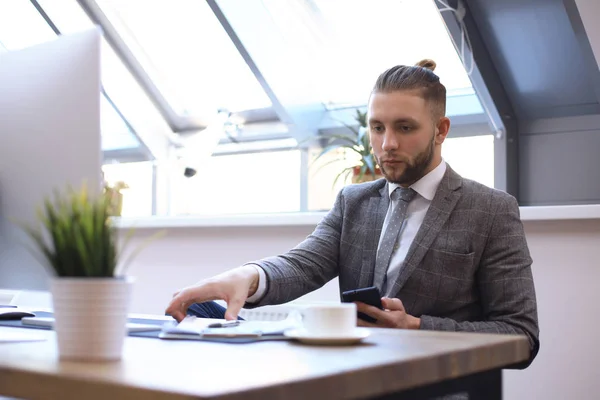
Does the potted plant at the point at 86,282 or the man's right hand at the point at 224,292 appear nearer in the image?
the potted plant at the point at 86,282

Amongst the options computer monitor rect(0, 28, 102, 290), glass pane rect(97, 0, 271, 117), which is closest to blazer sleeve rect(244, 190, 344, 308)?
computer monitor rect(0, 28, 102, 290)

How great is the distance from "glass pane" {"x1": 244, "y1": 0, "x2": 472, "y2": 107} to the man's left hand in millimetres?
1619

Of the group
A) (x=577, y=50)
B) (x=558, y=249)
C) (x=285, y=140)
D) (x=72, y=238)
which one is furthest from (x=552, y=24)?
(x=72, y=238)

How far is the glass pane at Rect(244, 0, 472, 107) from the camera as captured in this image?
3039 mm

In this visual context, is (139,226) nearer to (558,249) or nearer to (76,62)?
(558,249)

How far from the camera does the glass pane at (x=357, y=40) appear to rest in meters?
3.04

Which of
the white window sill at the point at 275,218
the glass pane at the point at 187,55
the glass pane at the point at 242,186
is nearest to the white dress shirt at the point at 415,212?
the white window sill at the point at 275,218

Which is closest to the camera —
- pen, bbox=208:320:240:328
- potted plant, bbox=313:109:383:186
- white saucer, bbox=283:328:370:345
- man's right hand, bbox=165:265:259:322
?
white saucer, bbox=283:328:370:345

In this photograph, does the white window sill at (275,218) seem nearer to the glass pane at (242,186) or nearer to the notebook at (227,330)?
the glass pane at (242,186)

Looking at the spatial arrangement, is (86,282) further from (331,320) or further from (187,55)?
(187,55)

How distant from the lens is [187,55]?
3598 millimetres

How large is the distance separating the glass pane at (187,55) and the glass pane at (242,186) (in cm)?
24

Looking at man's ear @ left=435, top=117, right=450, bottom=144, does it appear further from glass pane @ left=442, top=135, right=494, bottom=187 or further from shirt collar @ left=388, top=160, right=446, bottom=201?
glass pane @ left=442, top=135, right=494, bottom=187

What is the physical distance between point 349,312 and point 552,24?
175cm
